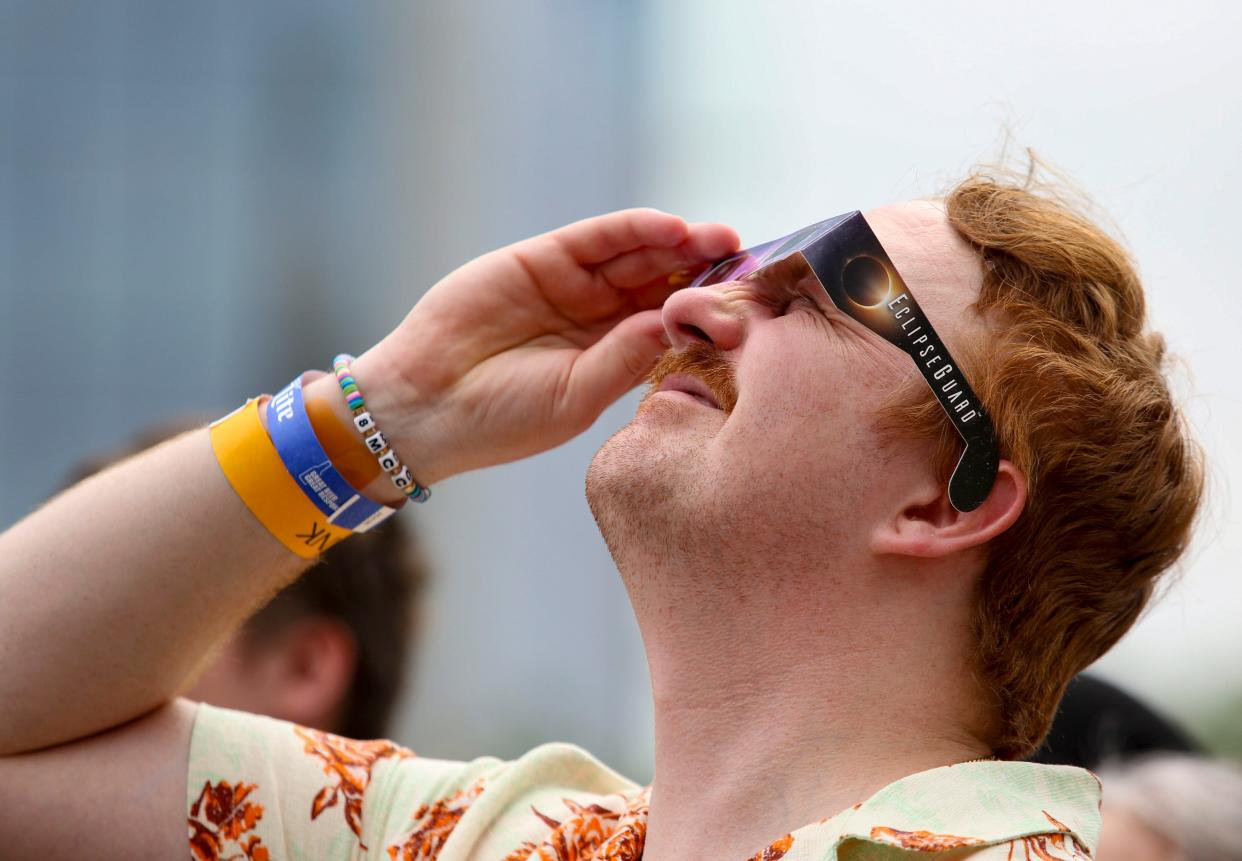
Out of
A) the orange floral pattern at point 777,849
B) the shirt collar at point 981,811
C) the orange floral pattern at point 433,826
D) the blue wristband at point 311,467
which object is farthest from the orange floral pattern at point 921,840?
the blue wristband at point 311,467

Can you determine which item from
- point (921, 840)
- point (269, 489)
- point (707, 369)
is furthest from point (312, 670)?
point (921, 840)

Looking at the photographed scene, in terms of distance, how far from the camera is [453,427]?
7.72 feet

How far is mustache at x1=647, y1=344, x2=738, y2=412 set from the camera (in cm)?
204

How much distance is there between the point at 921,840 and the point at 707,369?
2.60 feet

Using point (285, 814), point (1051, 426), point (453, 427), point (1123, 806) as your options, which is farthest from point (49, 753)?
point (1123, 806)

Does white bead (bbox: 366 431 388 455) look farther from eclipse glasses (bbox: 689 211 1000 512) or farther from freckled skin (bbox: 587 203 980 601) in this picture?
eclipse glasses (bbox: 689 211 1000 512)

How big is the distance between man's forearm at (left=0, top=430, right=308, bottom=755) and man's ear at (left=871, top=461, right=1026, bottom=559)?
40.6 inches

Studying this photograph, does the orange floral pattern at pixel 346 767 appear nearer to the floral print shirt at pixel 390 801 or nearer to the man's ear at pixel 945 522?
the floral print shirt at pixel 390 801

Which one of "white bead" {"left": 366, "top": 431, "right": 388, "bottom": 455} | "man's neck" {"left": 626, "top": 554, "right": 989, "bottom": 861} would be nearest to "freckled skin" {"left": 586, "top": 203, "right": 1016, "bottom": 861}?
"man's neck" {"left": 626, "top": 554, "right": 989, "bottom": 861}

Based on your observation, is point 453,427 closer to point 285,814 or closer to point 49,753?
point 285,814

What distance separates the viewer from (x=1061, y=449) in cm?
200

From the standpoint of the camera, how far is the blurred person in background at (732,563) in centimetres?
191

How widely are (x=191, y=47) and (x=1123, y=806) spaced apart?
13.4 metres

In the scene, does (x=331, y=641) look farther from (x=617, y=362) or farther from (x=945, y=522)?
(x=945, y=522)
